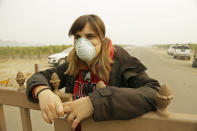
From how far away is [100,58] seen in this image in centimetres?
118

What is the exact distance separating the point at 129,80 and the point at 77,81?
485 millimetres

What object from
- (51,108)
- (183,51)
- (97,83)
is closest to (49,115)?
(51,108)

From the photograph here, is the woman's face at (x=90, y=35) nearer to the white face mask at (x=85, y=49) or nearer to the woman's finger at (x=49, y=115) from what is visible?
the white face mask at (x=85, y=49)

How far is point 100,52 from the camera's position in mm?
1219

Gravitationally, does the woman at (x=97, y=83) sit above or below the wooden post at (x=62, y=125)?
above

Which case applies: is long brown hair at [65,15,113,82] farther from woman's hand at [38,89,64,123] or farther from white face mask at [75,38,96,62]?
woman's hand at [38,89,64,123]

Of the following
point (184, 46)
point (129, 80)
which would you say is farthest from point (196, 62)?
point (129, 80)

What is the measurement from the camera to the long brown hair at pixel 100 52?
1.12 metres

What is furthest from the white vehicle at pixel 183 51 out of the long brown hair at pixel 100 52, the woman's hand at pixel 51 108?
the woman's hand at pixel 51 108

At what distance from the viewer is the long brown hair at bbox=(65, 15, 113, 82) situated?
1115 mm

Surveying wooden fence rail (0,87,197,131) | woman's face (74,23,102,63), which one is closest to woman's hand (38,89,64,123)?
wooden fence rail (0,87,197,131)

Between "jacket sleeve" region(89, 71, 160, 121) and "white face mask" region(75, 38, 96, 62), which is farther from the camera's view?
"white face mask" region(75, 38, 96, 62)

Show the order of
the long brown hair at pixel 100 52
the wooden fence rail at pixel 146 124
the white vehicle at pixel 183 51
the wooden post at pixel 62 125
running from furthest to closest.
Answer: the white vehicle at pixel 183 51 → the long brown hair at pixel 100 52 → the wooden post at pixel 62 125 → the wooden fence rail at pixel 146 124

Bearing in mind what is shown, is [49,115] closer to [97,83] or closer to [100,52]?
[97,83]
